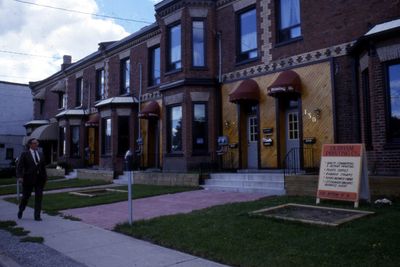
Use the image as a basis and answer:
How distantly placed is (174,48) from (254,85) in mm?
4929

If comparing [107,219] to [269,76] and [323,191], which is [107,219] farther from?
[269,76]

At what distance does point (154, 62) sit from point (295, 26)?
9.15 m

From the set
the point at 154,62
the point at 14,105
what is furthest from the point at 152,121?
the point at 14,105

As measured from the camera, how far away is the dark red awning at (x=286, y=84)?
13906 mm

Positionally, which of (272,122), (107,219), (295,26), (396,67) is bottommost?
(107,219)

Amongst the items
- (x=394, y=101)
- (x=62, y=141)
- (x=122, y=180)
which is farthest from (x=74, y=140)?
(x=394, y=101)

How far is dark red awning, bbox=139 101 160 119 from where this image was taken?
20016mm

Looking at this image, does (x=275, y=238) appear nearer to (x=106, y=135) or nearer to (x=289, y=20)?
(x=289, y=20)

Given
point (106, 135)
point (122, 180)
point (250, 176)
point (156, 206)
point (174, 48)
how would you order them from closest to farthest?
point (156, 206) → point (250, 176) → point (174, 48) → point (122, 180) → point (106, 135)

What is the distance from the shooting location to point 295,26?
1490 centimetres

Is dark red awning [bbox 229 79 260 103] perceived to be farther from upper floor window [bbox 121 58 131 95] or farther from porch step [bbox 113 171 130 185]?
upper floor window [bbox 121 58 131 95]

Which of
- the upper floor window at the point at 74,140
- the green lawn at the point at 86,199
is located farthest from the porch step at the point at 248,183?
the upper floor window at the point at 74,140

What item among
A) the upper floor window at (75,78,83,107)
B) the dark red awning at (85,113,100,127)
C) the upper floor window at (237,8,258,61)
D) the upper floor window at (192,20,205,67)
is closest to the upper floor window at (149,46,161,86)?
the upper floor window at (192,20,205,67)

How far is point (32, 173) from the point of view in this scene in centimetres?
964
